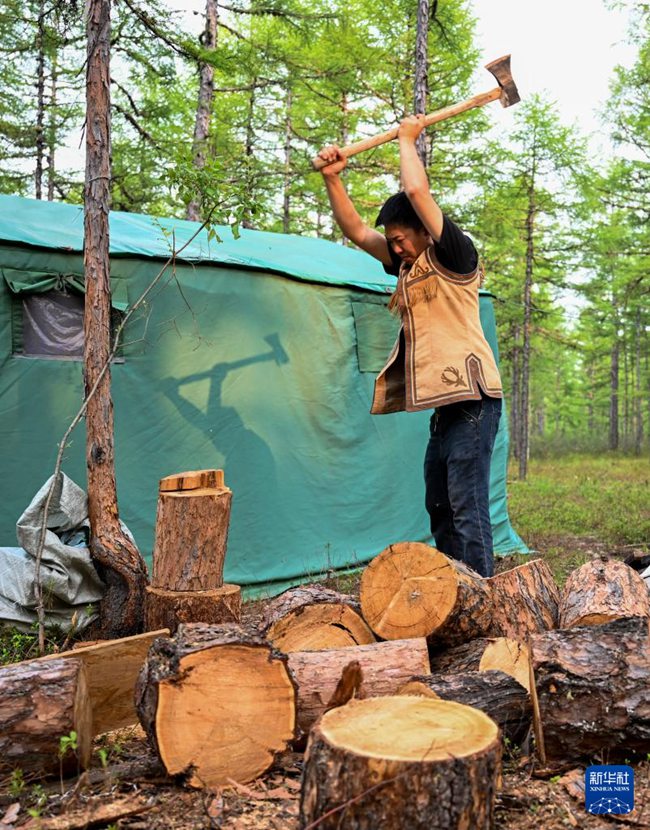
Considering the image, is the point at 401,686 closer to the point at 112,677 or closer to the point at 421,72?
the point at 112,677

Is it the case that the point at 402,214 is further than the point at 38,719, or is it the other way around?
the point at 402,214

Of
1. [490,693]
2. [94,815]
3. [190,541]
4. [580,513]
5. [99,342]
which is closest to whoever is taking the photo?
[94,815]

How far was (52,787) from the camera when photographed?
97.5 inches

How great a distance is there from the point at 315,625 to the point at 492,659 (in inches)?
31.1

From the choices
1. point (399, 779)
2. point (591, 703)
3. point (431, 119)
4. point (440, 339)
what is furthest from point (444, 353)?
point (399, 779)

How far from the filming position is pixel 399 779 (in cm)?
181

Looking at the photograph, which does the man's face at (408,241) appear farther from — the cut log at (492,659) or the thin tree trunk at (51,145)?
the thin tree trunk at (51,145)

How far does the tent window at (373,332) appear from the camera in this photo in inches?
249

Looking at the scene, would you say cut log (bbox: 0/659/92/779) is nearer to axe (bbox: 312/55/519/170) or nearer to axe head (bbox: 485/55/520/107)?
axe (bbox: 312/55/519/170)

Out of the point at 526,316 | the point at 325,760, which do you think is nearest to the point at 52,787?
the point at 325,760

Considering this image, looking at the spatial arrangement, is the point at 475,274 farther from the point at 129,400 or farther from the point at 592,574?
the point at 129,400

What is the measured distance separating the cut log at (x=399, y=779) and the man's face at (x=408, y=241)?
2.40 m

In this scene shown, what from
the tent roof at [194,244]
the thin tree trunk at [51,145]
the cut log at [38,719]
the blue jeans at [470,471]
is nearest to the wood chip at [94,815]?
the cut log at [38,719]

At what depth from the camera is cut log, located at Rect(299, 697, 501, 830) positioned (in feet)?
5.97
